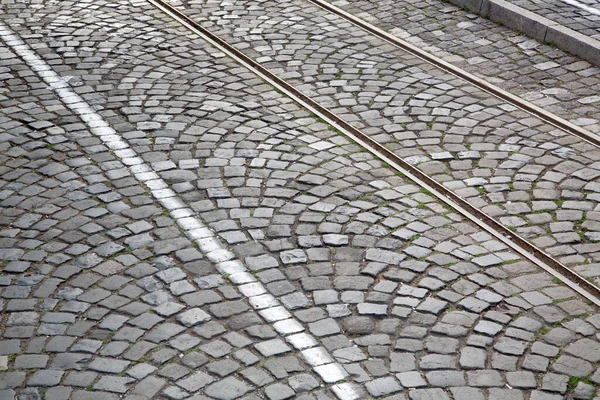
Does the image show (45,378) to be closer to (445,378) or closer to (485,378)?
(445,378)

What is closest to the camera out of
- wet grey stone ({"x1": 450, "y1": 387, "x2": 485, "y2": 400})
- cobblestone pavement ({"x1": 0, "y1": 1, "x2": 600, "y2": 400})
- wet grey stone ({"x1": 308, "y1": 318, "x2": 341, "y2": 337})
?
wet grey stone ({"x1": 450, "y1": 387, "x2": 485, "y2": 400})

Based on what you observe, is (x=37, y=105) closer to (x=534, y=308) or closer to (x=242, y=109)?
(x=242, y=109)

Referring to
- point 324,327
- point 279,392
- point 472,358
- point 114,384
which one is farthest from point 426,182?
point 114,384

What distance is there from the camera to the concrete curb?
32.5 ft

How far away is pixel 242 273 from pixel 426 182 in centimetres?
214

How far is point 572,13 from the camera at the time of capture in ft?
35.9

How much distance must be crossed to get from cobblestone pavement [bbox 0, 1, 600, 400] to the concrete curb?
142 inches

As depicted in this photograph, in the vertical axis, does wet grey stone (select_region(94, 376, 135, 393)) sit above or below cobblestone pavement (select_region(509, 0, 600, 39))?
below

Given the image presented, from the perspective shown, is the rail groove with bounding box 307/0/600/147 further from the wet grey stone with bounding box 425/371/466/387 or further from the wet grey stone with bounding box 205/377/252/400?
the wet grey stone with bounding box 205/377/252/400

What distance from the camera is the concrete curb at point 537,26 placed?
32.5 feet

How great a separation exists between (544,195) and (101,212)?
380 centimetres

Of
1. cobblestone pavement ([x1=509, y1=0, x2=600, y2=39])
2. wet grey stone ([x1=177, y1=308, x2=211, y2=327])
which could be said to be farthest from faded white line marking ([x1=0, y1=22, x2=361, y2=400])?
cobblestone pavement ([x1=509, y1=0, x2=600, y2=39])

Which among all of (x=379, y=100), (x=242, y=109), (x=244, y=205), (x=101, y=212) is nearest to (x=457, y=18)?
(x=379, y=100)

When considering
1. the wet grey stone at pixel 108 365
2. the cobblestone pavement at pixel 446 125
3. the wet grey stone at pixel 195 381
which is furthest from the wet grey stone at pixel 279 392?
the cobblestone pavement at pixel 446 125
